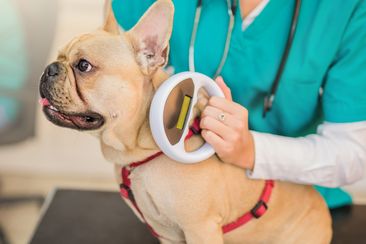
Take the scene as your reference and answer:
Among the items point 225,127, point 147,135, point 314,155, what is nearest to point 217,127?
point 225,127

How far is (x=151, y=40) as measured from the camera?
0.76 metres

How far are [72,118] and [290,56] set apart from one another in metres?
0.43

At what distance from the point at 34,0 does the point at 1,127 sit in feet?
1.43

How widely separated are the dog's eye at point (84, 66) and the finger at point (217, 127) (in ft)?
0.67

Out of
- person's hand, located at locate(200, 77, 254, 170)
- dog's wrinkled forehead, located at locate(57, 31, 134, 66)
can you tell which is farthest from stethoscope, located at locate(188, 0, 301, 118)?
dog's wrinkled forehead, located at locate(57, 31, 134, 66)

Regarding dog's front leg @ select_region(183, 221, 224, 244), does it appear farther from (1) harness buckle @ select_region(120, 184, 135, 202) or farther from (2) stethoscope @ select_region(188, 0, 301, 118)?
(2) stethoscope @ select_region(188, 0, 301, 118)

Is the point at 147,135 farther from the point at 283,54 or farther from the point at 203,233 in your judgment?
the point at 283,54

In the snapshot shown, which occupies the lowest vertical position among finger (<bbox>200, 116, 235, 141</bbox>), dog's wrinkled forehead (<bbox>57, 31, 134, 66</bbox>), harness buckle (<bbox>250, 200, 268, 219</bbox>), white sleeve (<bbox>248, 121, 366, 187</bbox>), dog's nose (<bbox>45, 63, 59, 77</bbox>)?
Answer: harness buckle (<bbox>250, 200, 268, 219</bbox>)

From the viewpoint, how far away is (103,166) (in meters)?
1.63

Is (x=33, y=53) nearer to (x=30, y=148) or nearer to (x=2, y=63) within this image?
(x=2, y=63)

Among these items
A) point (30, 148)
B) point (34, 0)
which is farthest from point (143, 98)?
point (30, 148)

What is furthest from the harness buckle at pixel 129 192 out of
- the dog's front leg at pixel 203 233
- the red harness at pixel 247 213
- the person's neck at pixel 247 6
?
the person's neck at pixel 247 6

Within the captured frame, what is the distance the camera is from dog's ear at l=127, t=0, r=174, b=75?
0.73 metres

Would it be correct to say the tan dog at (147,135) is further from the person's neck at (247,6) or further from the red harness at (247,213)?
the person's neck at (247,6)
